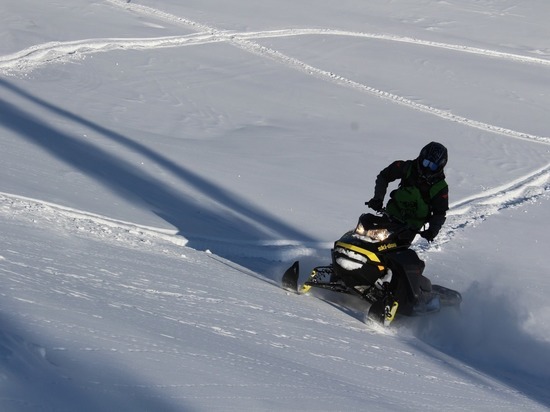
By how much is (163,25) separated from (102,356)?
15.9m

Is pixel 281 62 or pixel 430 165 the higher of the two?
pixel 281 62

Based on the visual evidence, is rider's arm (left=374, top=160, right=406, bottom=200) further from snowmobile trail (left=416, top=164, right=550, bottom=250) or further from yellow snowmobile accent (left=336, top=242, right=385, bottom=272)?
snowmobile trail (left=416, top=164, right=550, bottom=250)

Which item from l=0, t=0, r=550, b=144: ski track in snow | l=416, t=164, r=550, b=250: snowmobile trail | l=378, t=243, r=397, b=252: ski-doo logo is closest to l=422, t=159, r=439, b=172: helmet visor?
l=378, t=243, r=397, b=252: ski-doo logo

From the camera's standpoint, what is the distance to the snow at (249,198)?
4660 mm

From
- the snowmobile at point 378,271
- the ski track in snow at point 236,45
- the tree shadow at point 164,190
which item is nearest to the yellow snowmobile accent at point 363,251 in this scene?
the snowmobile at point 378,271

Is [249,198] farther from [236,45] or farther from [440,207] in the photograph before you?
[236,45]

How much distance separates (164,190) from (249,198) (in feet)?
3.26

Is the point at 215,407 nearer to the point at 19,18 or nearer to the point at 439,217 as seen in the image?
the point at 439,217

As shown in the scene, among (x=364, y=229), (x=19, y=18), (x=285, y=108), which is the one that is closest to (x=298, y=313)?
(x=364, y=229)

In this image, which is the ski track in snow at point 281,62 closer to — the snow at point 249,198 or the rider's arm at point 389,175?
the snow at point 249,198

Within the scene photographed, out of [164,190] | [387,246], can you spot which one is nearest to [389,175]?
[387,246]

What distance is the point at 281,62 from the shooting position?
18.4 m

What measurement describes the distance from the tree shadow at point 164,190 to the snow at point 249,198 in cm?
Result: 4

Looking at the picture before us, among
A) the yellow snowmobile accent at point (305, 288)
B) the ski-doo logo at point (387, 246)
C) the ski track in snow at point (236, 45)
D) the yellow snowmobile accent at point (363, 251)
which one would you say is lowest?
the yellow snowmobile accent at point (305, 288)
